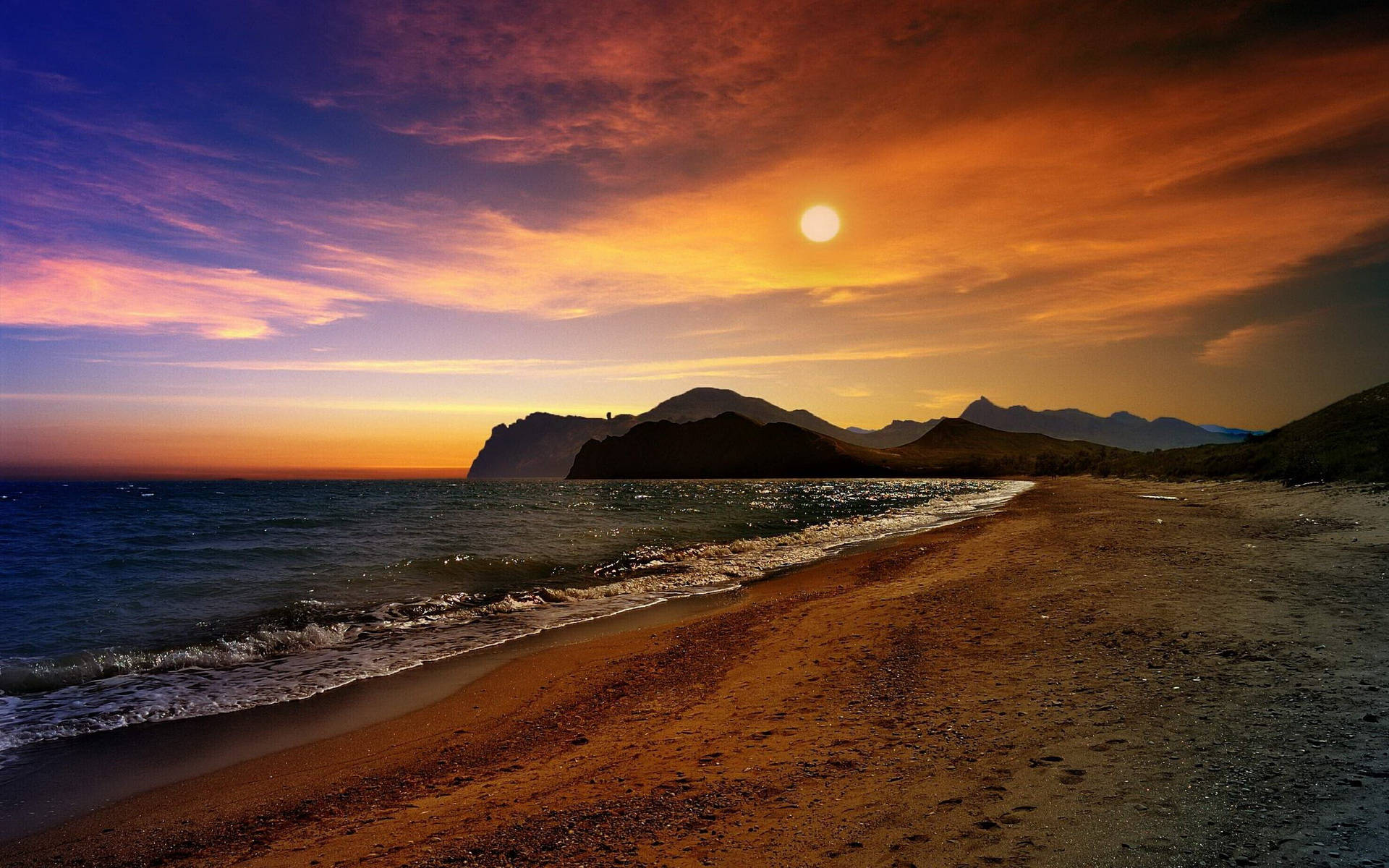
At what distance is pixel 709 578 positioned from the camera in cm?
2100

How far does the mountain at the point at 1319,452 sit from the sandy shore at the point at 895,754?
24.8 metres

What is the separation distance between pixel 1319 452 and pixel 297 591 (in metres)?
51.5

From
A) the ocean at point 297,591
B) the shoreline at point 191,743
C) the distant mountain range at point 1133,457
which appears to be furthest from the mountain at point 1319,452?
the shoreline at point 191,743

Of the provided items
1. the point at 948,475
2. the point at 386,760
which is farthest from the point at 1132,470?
the point at 386,760

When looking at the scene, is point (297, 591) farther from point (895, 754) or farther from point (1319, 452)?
point (1319, 452)

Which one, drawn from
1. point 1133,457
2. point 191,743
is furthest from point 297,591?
point 1133,457

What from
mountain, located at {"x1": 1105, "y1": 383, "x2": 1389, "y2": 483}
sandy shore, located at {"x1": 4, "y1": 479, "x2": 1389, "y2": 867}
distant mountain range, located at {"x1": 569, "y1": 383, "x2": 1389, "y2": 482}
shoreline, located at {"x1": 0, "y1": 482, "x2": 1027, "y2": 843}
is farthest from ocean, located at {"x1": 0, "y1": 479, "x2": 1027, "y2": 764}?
distant mountain range, located at {"x1": 569, "y1": 383, "x2": 1389, "y2": 482}

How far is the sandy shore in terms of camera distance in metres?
4.52

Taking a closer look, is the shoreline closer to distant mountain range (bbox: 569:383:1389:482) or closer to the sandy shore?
the sandy shore

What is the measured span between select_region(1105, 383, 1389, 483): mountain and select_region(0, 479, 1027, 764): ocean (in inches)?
712

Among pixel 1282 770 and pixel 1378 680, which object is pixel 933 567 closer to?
pixel 1378 680

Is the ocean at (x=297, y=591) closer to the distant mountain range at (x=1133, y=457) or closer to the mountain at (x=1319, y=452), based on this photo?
the mountain at (x=1319, y=452)

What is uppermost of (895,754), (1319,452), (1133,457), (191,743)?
(1319,452)

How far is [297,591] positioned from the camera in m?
18.2
